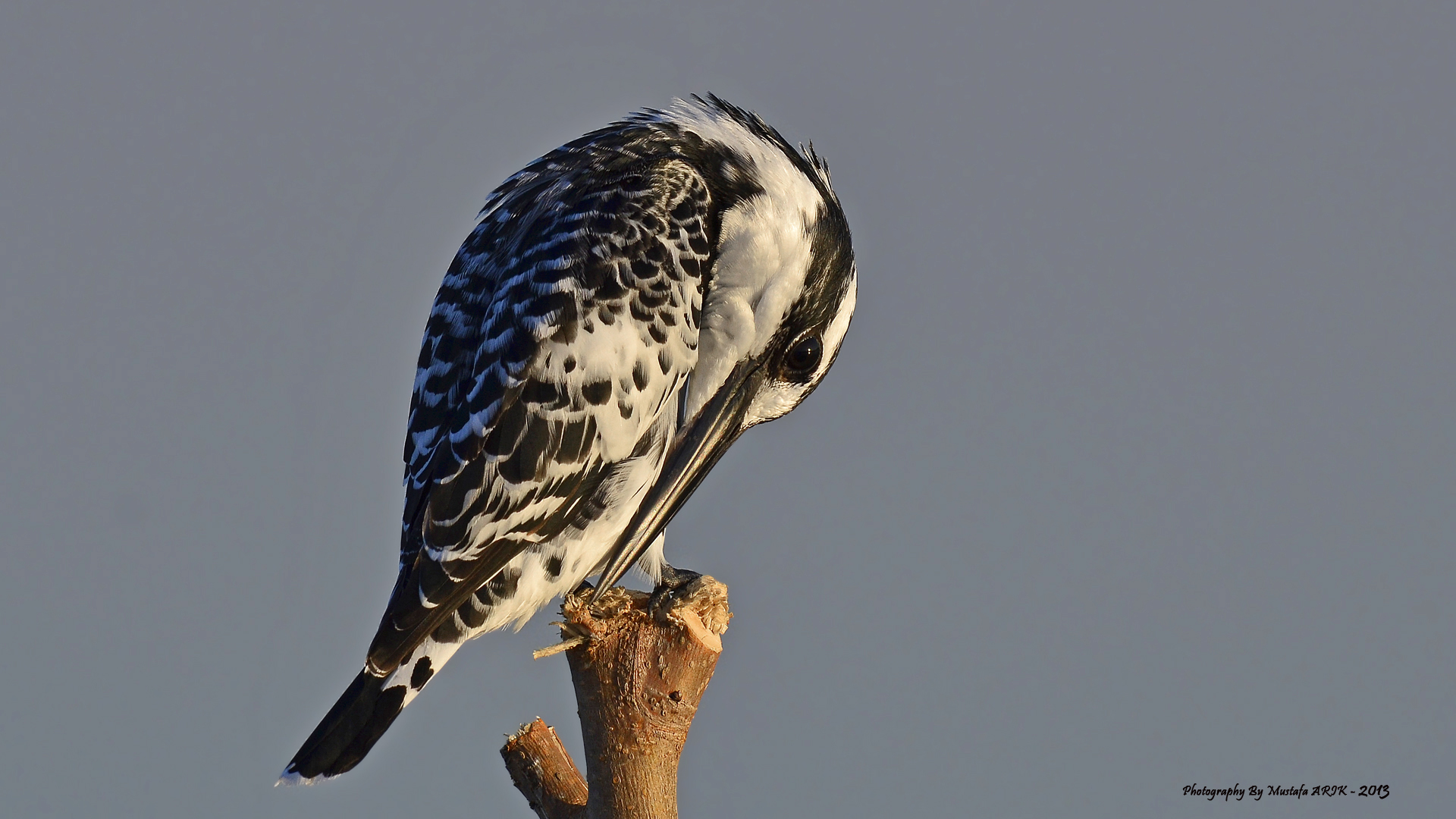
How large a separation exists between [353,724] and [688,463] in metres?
1.11

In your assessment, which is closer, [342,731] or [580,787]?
[342,731]

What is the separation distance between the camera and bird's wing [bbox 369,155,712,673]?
2.88m

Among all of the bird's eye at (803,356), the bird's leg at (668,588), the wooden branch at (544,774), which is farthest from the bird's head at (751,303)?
the wooden branch at (544,774)

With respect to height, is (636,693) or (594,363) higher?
(594,363)

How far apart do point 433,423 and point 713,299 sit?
84 cm

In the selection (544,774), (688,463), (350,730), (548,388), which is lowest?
(544,774)

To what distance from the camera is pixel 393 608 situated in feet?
9.40

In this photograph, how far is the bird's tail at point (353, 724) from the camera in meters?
2.86

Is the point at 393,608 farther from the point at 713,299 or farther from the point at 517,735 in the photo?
the point at 713,299

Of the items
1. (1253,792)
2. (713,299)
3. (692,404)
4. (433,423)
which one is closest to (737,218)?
(713,299)

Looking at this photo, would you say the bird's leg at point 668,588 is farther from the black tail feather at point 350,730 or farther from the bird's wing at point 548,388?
the black tail feather at point 350,730

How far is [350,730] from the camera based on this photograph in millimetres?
2877

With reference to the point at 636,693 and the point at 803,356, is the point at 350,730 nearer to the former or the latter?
the point at 636,693

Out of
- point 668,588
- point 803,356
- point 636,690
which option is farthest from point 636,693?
point 803,356
